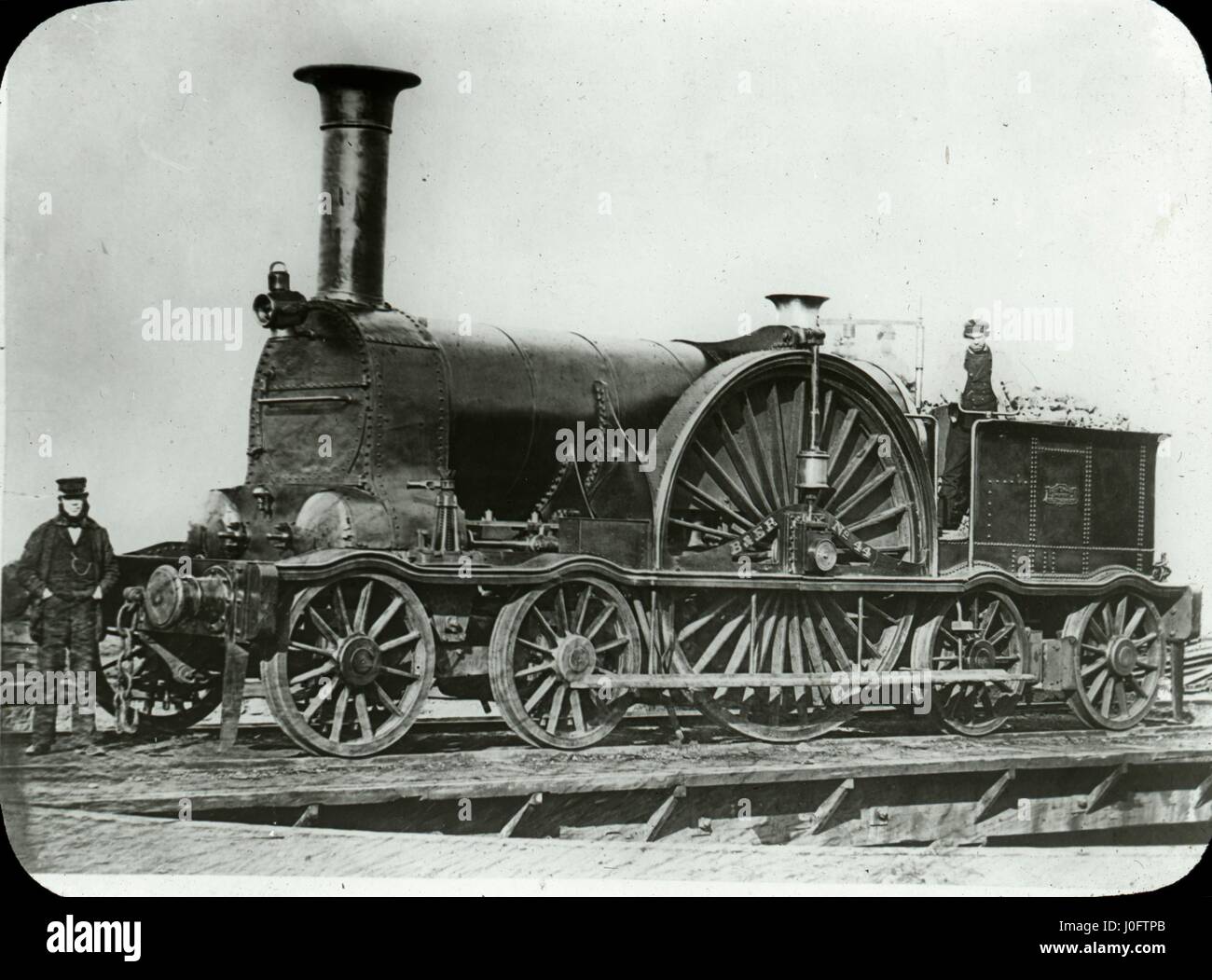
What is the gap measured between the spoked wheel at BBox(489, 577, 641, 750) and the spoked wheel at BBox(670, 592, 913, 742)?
591 mm

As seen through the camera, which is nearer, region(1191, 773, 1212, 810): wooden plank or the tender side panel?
region(1191, 773, 1212, 810): wooden plank

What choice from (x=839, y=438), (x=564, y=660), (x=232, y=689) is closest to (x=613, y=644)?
(x=564, y=660)

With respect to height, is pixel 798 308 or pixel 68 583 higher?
pixel 798 308

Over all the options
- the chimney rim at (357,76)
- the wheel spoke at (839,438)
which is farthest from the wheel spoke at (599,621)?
the chimney rim at (357,76)

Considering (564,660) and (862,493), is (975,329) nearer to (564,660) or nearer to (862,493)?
(862,493)

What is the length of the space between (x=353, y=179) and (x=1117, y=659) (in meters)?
7.93

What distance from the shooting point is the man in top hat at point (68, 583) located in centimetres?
1250

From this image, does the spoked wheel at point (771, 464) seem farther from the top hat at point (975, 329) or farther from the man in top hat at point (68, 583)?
the man in top hat at point (68, 583)

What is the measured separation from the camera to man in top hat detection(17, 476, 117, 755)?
12.5 m

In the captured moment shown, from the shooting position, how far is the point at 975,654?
15.2 meters

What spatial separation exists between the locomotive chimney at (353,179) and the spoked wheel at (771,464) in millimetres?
2694

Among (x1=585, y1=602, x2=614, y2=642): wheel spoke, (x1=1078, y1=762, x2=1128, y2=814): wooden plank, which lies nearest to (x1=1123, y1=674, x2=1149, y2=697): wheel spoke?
(x1=1078, y1=762, x2=1128, y2=814): wooden plank

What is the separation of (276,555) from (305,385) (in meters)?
1.27

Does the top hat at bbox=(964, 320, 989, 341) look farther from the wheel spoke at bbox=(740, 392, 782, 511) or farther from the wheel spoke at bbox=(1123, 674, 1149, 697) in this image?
the wheel spoke at bbox=(1123, 674, 1149, 697)
